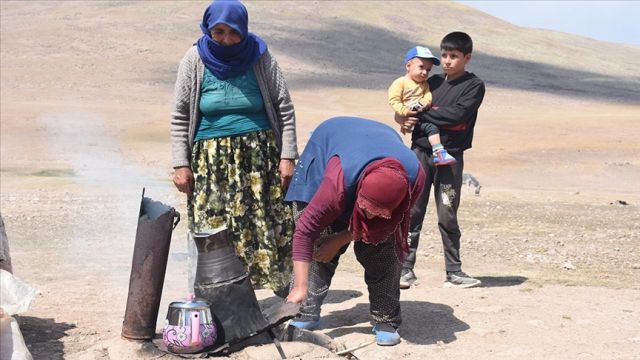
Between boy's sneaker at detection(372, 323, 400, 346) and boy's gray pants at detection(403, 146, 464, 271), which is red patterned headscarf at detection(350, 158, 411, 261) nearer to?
boy's sneaker at detection(372, 323, 400, 346)

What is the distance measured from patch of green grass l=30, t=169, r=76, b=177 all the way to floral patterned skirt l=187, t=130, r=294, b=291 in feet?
37.3

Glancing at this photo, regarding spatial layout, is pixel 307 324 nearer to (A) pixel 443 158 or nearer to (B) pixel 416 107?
(A) pixel 443 158

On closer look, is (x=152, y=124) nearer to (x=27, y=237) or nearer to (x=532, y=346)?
(x=27, y=237)

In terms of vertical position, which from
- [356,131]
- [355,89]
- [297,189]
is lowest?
[355,89]

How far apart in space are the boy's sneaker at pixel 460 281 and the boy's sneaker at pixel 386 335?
1.51 metres

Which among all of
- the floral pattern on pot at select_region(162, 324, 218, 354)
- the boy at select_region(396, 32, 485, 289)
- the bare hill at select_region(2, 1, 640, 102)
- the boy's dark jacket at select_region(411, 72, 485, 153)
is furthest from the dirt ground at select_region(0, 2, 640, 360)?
the bare hill at select_region(2, 1, 640, 102)

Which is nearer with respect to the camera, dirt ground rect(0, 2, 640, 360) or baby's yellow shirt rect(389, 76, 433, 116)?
dirt ground rect(0, 2, 640, 360)

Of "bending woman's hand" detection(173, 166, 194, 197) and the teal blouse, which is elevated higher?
the teal blouse

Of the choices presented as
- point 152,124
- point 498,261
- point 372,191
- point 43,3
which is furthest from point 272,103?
point 43,3

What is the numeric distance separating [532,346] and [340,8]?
181 ft

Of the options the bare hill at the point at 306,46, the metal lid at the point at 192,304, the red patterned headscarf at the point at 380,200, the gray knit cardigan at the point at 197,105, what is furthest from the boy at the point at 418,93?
the bare hill at the point at 306,46

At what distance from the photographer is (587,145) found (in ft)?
72.0

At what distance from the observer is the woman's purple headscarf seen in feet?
16.1

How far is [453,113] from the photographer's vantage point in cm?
616
